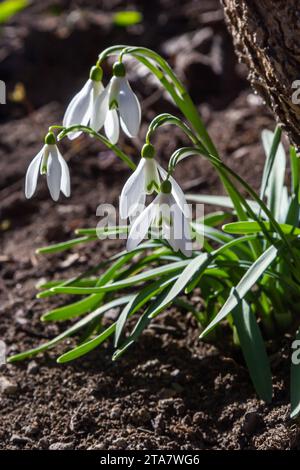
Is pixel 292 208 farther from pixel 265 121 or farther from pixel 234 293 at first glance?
pixel 265 121

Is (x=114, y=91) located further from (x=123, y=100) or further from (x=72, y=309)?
(x=72, y=309)

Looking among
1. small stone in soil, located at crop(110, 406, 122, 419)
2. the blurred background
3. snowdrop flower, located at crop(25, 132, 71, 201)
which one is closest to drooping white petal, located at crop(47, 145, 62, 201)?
snowdrop flower, located at crop(25, 132, 71, 201)

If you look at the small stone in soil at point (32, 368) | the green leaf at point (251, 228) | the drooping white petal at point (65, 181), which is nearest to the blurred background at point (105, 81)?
the small stone in soil at point (32, 368)

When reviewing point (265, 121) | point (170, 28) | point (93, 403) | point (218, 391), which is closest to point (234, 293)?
point (218, 391)

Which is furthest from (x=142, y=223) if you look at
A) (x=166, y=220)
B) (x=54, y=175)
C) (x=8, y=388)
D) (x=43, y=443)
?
(x=8, y=388)

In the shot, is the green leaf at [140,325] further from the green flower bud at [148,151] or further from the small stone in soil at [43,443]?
the green flower bud at [148,151]

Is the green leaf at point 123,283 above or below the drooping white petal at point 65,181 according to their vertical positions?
below

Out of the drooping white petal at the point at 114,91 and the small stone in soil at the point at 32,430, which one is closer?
the drooping white petal at the point at 114,91
